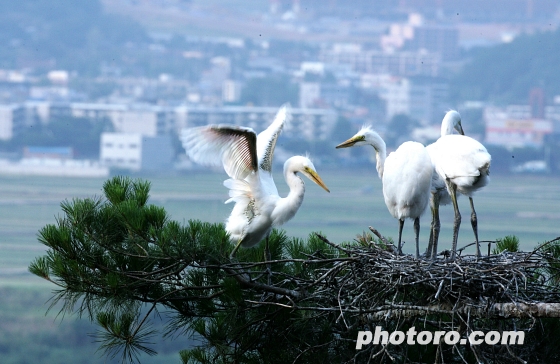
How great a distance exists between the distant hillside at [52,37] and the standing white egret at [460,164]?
187 ft

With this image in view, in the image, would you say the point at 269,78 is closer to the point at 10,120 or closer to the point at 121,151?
the point at 121,151

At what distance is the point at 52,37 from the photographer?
60312mm

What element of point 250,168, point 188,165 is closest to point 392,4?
point 188,165

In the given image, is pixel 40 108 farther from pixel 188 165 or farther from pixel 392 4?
pixel 392 4

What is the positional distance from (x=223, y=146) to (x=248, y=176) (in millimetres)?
304

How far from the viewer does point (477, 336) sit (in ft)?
13.7

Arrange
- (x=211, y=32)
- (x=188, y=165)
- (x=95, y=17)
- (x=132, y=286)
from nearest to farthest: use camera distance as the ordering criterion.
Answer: (x=132, y=286), (x=188, y=165), (x=95, y=17), (x=211, y=32)

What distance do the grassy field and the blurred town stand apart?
1.74m

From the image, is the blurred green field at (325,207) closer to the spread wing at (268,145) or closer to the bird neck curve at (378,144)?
the bird neck curve at (378,144)

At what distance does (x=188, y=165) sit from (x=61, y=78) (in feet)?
52.6

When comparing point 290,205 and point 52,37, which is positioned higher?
point 52,37

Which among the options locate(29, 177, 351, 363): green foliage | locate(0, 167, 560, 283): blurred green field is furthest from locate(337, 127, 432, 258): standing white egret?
locate(0, 167, 560, 283): blurred green field

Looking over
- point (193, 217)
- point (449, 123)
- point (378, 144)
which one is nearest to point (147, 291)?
point (378, 144)

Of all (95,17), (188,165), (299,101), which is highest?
(95,17)
